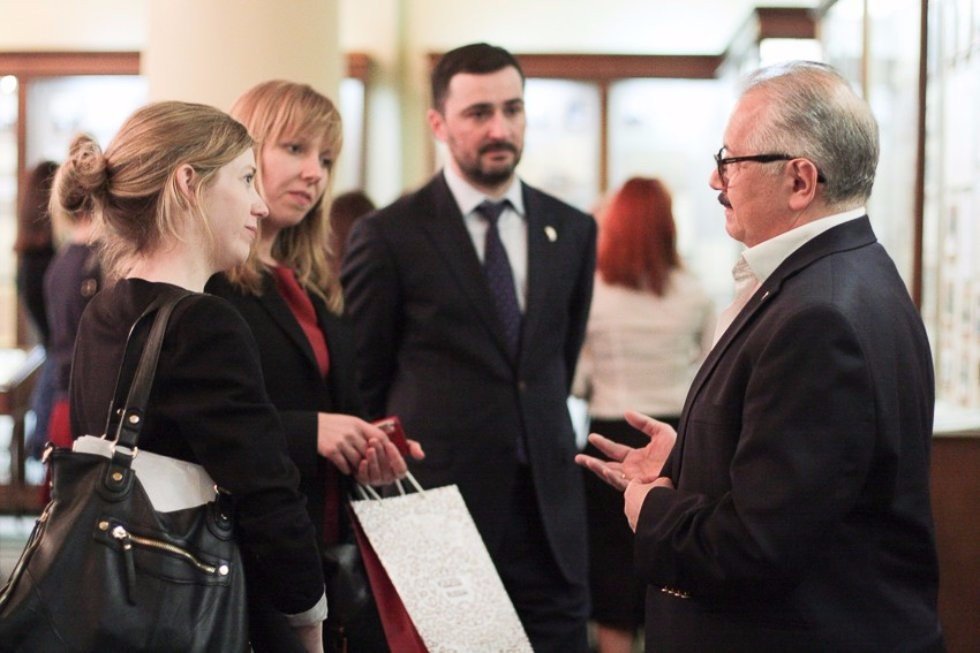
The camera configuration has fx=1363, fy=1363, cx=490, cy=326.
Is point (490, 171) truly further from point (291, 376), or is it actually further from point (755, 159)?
point (755, 159)

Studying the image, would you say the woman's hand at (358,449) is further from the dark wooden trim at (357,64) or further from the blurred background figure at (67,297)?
the dark wooden trim at (357,64)

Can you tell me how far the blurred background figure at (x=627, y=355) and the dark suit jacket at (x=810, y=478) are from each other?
111 inches

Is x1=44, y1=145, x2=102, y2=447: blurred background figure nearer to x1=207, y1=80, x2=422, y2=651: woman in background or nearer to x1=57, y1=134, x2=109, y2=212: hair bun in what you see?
x1=207, y1=80, x2=422, y2=651: woman in background

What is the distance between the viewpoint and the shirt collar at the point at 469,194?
11.7ft

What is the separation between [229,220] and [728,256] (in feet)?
23.4

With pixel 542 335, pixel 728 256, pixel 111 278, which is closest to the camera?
pixel 111 278

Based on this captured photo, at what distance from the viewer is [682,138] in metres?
9.15

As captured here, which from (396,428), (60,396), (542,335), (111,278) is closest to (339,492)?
(396,428)

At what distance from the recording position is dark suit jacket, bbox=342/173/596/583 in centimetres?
342

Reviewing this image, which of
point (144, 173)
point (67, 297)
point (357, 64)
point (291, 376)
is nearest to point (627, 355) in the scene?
point (67, 297)

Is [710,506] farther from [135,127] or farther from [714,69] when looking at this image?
[714,69]

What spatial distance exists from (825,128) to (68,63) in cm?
752

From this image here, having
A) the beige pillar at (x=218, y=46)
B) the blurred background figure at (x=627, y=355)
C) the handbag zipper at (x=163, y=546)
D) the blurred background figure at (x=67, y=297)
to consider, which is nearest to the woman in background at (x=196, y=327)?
the handbag zipper at (x=163, y=546)

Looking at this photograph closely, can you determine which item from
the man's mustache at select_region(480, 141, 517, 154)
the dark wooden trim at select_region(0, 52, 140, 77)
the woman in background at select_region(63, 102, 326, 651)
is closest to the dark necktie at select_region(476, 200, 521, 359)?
the man's mustache at select_region(480, 141, 517, 154)
